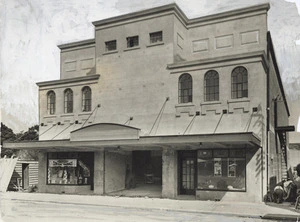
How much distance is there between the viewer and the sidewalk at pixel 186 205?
12.4 metres

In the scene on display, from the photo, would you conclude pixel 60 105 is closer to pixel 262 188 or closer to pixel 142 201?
pixel 142 201

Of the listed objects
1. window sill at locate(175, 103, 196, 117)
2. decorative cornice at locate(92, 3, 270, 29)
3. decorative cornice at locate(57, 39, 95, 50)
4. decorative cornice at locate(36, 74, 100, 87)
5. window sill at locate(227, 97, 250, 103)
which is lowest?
window sill at locate(175, 103, 196, 117)

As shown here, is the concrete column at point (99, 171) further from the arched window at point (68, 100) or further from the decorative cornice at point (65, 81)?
the decorative cornice at point (65, 81)

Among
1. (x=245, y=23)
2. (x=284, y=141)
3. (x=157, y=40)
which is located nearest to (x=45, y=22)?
(x=157, y=40)

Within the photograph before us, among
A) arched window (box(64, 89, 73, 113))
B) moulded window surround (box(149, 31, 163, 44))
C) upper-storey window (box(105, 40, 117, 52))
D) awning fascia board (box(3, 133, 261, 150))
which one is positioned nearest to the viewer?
awning fascia board (box(3, 133, 261, 150))

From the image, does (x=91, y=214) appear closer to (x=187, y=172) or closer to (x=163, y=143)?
(x=163, y=143)

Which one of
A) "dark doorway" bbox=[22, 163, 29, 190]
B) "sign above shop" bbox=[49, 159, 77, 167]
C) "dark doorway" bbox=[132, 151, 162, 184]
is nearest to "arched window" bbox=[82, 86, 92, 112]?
"sign above shop" bbox=[49, 159, 77, 167]

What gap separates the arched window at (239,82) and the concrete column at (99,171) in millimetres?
7054

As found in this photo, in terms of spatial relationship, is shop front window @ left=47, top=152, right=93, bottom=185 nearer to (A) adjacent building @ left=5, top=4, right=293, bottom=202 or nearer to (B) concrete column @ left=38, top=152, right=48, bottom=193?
(A) adjacent building @ left=5, top=4, right=293, bottom=202

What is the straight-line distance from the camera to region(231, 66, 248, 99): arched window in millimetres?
16375

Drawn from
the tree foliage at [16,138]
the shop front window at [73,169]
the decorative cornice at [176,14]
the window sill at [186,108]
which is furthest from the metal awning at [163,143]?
the tree foliage at [16,138]

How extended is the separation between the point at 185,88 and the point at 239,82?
249 centimetres

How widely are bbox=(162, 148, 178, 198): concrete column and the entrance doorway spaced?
1.81 feet

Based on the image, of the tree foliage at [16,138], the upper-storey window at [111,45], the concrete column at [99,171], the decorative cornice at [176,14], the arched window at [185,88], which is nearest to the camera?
the decorative cornice at [176,14]
